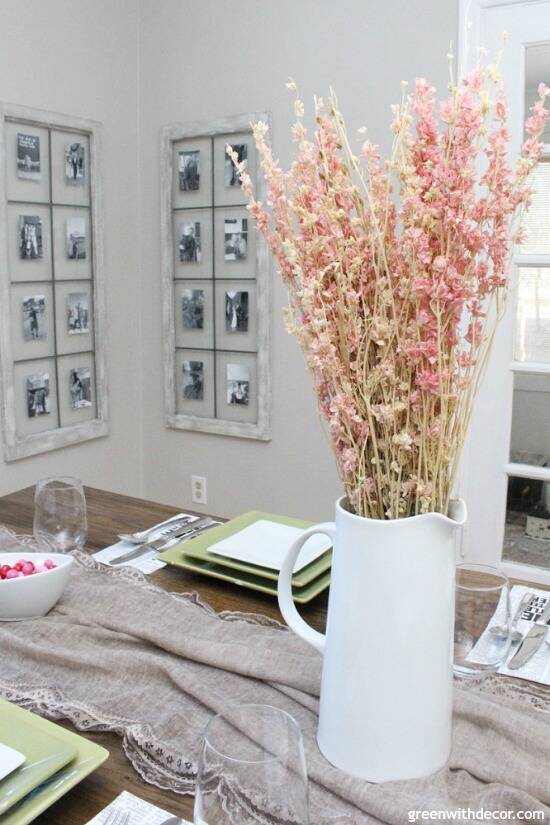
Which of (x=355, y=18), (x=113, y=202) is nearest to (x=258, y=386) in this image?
(x=113, y=202)

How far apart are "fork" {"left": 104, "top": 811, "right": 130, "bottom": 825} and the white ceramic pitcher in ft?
0.73

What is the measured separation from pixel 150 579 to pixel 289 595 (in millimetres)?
483

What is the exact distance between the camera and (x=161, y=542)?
1523 millimetres

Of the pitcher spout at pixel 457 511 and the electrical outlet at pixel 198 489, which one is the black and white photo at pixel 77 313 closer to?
the electrical outlet at pixel 198 489

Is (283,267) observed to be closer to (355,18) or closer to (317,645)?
(317,645)

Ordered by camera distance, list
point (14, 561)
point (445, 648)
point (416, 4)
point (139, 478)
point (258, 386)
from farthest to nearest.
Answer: point (139, 478) < point (258, 386) < point (416, 4) < point (14, 561) < point (445, 648)

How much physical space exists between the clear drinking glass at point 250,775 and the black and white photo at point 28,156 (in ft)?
8.29

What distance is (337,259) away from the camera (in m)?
0.78

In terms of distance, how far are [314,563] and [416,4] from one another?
82.1 inches

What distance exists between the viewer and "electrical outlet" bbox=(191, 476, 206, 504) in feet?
11.1

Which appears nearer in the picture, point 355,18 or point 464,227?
point 464,227

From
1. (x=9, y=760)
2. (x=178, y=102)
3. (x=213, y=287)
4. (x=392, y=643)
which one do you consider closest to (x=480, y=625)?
(x=392, y=643)

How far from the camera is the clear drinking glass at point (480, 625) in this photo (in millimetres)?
1009

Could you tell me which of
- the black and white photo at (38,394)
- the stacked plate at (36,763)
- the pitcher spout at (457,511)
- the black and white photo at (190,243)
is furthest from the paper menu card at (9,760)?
the black and white photo at (190,243)
